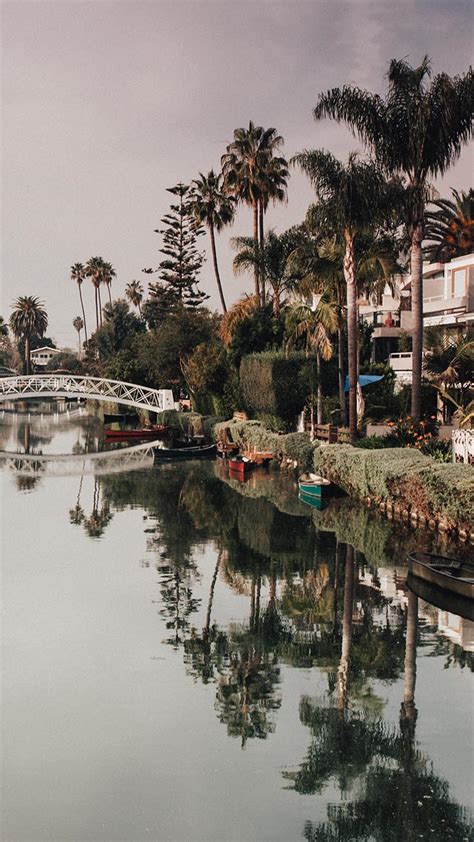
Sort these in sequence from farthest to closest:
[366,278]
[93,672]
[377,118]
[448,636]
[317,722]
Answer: [366,278] < [377,118] < [448,636] < [93,672] < [317,722]

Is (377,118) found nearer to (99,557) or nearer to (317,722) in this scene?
(99,557)

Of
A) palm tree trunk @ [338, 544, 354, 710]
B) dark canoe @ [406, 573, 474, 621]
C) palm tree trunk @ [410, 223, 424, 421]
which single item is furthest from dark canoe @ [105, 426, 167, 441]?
dark canoe @ [406, 573, 474, 621]

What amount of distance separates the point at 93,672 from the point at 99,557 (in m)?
9.84

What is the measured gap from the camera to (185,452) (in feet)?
173

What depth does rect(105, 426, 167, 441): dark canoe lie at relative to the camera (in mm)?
67625

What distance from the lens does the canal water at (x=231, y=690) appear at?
10.3 m

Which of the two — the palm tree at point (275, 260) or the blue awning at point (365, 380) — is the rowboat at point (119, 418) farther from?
the blue awning at point (365, 380)

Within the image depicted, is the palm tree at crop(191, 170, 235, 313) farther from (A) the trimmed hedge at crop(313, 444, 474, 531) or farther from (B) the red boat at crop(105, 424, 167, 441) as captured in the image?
(A) the trimmed hedge at crop(313, 444, 474, 531)

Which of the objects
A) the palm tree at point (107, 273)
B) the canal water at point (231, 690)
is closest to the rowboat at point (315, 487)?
the canal water at point (231, 690)

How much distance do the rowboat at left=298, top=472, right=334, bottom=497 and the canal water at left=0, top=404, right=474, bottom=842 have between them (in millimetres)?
5072

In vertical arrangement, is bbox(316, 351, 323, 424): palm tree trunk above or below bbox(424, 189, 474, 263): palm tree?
below

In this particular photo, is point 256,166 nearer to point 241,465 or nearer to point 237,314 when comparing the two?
point 237,314

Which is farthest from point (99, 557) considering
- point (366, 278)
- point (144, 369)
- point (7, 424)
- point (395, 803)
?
point (7, 424)

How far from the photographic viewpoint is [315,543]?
2662 centimetres
